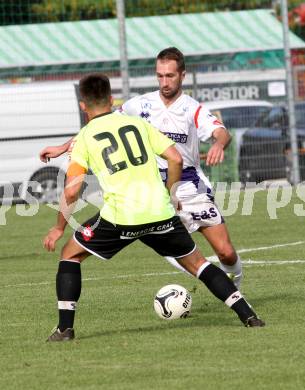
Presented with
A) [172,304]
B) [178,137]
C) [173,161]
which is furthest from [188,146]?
[173,161]

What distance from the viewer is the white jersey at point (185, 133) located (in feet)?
32.4

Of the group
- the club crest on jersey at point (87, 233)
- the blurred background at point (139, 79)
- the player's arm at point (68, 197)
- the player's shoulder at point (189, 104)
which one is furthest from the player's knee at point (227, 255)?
the blurred background at point (139, 79)

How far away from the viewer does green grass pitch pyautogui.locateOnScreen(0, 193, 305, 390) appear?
7051 mm

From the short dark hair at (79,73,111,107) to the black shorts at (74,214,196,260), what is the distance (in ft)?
2.65

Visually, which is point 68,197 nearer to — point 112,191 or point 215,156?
point 112,191

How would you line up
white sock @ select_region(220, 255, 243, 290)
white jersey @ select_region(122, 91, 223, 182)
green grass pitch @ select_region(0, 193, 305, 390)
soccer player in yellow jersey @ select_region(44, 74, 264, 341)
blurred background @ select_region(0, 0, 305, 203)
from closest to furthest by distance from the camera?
green grass pitch @ select_region(0, 193, 305, 390) → soccer player in yellow jersey @ select_region(44, 74, 264, 341) → white jersey @ select_region(122, 91, 223, 182) → white sock @ select_region(220, 255, 243, 290) → blurred background @ select_region(0, 0, 305, 203)

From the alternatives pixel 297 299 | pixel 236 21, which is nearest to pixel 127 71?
pixel 236 21

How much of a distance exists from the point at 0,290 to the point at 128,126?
4155mm

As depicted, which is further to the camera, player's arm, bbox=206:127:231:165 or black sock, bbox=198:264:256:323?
player's arm, bbox=206:127:231:165

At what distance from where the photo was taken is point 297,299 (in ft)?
34.0

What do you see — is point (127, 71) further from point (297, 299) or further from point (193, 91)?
point (297, 299)

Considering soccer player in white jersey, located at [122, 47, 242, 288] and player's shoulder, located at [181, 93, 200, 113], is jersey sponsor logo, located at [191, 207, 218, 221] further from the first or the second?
player's shoulder, located at [181, 93, 200, 113]

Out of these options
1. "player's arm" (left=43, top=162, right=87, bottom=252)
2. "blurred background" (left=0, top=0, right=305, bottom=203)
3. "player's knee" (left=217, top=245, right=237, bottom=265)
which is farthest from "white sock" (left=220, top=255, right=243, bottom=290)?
"blurred background" (left=0, top=0, right=305, bottom=203)

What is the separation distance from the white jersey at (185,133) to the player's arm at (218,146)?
0.41m
